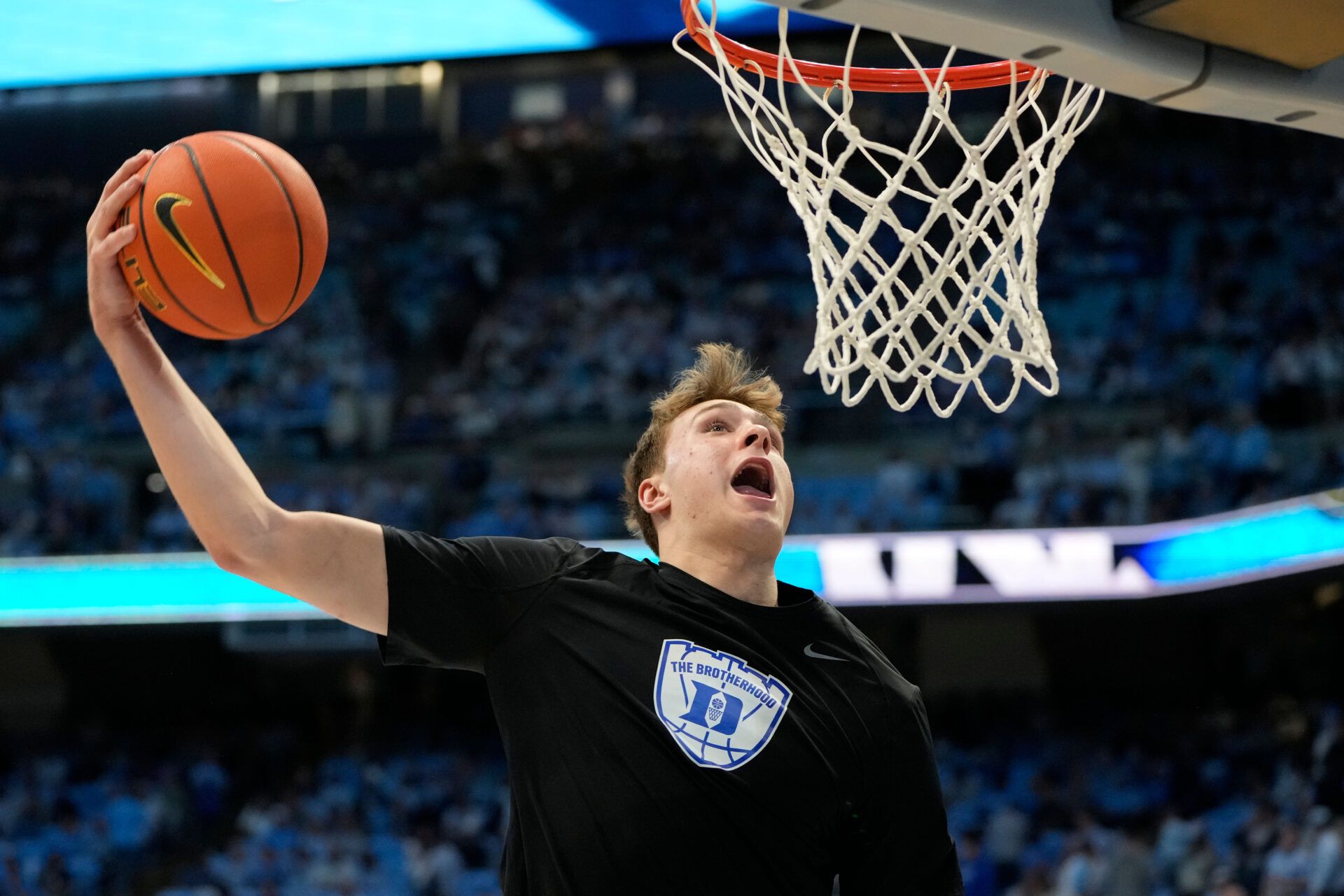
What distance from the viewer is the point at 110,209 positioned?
1.98 meters

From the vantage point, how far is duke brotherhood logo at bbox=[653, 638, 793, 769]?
1.98m

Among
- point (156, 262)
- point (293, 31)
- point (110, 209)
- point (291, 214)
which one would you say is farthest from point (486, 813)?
point (110, 209)

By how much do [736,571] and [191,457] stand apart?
2.83 ft

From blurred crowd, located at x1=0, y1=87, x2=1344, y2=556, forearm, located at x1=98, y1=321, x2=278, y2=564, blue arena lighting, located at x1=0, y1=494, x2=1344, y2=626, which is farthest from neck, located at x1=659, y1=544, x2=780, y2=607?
blurred crowd, located at x1=0, y1=87, x2=1344, y2=556

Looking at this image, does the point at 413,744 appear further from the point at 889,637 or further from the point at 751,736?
the point at 751,736

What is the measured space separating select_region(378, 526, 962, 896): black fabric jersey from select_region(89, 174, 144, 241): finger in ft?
1.93

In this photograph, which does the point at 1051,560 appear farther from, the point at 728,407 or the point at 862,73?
the point at 728,407

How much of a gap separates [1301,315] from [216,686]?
7979 millimetres

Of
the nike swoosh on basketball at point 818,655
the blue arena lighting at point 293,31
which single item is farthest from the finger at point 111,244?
the blue arena lighting at point 293,31

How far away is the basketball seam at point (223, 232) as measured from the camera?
7.22 ft

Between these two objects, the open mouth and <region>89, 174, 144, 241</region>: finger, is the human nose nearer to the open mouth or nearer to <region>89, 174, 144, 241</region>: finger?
the open mouth

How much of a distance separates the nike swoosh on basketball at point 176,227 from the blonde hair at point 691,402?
0.80 metres

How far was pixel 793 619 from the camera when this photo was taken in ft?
7.16

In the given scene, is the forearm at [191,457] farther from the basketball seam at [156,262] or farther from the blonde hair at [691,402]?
the blonde hair at [691,402]
